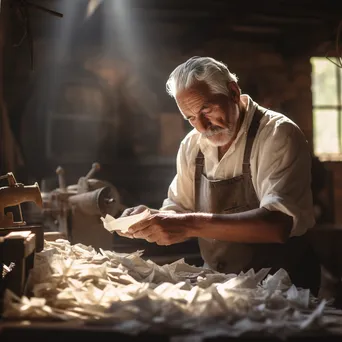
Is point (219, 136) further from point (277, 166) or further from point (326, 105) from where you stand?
point (326, 105)

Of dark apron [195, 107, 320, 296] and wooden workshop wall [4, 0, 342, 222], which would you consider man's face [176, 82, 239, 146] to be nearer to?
dark apron [195, 107, 320, 296]

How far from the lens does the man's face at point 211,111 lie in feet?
11.2

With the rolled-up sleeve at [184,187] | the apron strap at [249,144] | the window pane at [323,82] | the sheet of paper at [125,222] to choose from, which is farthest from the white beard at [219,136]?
the window pane at [323,82]

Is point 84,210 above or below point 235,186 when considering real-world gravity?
below

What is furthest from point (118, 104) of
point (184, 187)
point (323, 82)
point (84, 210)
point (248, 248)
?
point (248, 248)

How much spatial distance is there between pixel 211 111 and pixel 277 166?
593 millimetres

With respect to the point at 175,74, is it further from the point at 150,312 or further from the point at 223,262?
the point at 150,312

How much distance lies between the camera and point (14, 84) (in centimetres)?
685

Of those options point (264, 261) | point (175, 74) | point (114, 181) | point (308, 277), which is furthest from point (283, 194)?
point (114, 181)

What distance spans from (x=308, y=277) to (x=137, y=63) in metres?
4.51

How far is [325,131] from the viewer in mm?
7391

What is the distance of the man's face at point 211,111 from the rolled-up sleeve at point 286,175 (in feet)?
0.90

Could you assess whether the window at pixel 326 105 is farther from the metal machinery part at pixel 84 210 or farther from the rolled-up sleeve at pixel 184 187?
the rolled-up sleeve at pixel 184 187

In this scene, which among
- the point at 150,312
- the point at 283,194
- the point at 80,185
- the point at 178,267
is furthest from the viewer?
→ the point at 80,185
